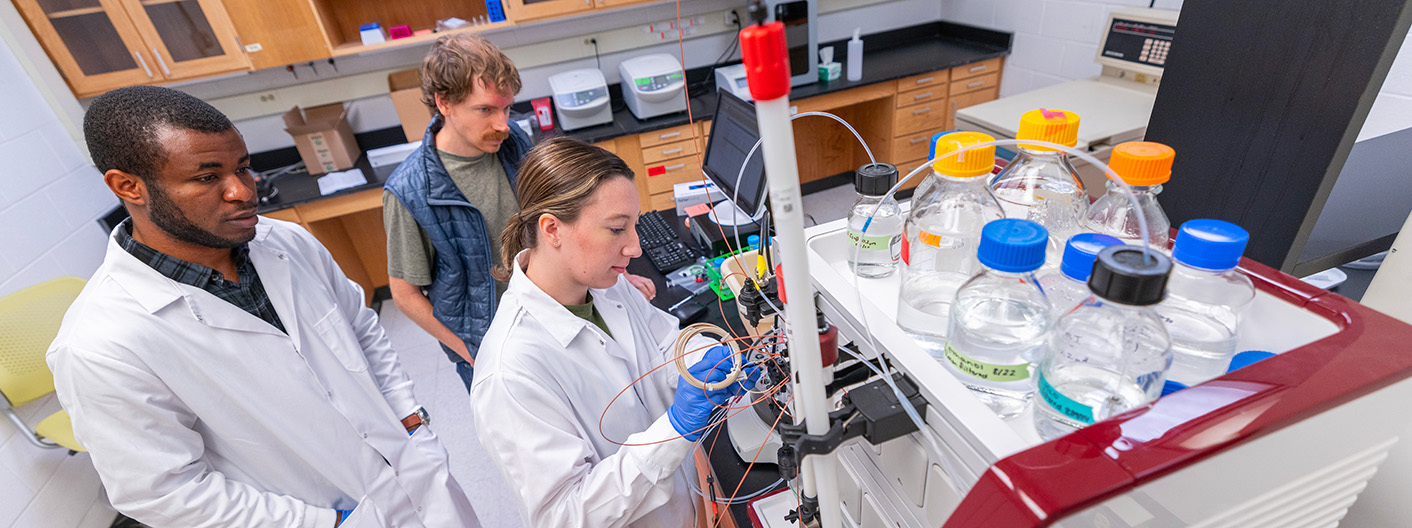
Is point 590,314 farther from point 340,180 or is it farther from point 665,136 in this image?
point 340,180

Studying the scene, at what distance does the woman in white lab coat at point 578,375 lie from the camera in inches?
37.3

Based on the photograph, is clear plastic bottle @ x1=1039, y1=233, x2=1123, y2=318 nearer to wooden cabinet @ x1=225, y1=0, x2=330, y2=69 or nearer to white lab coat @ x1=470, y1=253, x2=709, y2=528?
white lab coat @ x1=470, y1=253, x2=709, y2=528

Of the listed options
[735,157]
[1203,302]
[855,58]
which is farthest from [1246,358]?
[855,58]

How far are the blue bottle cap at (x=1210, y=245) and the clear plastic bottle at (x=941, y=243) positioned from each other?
172 millimetres

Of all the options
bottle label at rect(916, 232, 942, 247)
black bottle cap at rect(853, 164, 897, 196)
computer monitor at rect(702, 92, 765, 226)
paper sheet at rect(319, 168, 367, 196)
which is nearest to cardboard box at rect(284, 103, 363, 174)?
paper sheet at rect(319, 168, 367, 196)

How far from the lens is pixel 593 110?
318 centimetres

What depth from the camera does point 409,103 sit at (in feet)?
9.91

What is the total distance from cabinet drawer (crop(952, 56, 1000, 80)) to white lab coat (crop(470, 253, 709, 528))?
3.20 meters

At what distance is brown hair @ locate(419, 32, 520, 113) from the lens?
1.47 metres

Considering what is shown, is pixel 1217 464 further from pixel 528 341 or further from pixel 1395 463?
pixel 528 341

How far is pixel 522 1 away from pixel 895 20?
2.48 m

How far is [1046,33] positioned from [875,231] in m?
3.33

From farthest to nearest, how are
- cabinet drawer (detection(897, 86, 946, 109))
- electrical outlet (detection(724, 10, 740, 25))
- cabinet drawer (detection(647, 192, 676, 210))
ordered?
electrical outlet (detection(724, 10, 740, 25)) → cabinet drawer (detection(897, 86, 946, 109)) → cabinet drawer (detection(647, 192, 676, 210))

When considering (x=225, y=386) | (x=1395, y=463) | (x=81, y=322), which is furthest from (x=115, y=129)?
(x=1395, y=463)
